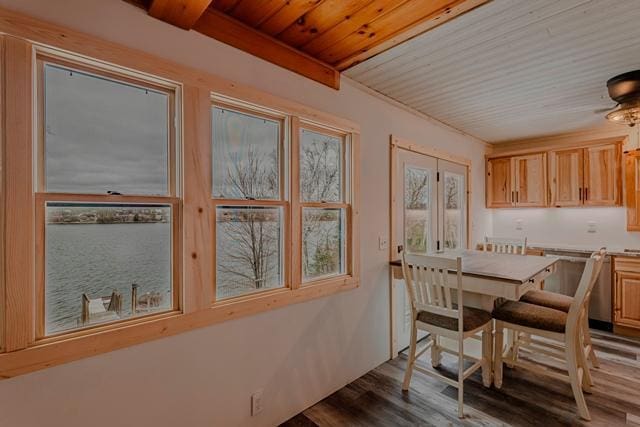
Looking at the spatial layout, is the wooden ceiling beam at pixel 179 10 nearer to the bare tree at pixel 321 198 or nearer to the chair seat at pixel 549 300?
the bare tree at pixel 321 198

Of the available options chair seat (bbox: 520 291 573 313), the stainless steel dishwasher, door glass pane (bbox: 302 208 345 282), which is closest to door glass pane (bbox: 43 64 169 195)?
door glass pane (bbox: 302 208 345 282)

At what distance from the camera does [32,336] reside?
118cm

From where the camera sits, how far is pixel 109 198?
4.56 ft

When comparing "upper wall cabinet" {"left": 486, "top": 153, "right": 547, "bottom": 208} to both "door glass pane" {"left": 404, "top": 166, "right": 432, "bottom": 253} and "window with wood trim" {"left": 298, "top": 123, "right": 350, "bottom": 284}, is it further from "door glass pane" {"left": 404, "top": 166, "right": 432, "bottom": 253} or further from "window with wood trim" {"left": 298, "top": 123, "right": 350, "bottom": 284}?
"window with wood trim" {"left": 298, "top": 123, "right": 350, "bottom": 284}

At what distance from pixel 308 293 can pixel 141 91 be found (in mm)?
1562

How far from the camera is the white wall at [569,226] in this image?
3.93 m

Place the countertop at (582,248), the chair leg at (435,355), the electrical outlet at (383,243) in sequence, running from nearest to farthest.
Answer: the chair leg at (435,355), the electrical outlet at (383,243), the countertop at (582,248)

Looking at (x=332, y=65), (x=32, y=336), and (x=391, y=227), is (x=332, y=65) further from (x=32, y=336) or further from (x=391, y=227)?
(x=32, y=336)

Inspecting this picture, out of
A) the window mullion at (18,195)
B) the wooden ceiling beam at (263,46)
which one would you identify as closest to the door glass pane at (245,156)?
the wooden ceiling beam at (263,46)

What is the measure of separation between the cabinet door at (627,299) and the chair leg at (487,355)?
2.20 metres

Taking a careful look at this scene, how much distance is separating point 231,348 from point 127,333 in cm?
57

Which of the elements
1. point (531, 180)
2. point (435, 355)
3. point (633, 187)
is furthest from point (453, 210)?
point (633, 187)

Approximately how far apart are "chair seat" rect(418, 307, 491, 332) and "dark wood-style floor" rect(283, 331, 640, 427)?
0.56 m

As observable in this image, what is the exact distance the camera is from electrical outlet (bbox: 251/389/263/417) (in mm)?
1821
